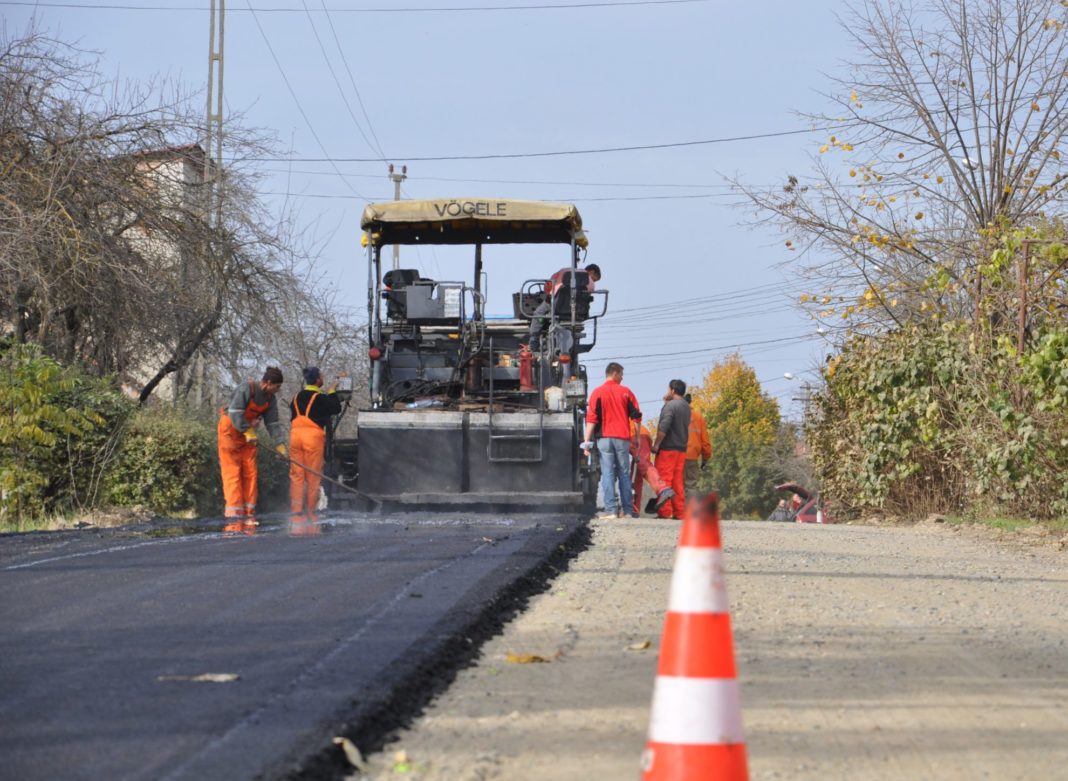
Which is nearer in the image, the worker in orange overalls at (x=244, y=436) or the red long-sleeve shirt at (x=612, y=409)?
the worker in orange overalls at (x=244, y=436)

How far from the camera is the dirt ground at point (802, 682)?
14.3 feet

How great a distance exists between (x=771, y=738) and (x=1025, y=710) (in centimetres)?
112

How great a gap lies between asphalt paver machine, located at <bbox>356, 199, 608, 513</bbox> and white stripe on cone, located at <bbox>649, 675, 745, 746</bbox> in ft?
39.0

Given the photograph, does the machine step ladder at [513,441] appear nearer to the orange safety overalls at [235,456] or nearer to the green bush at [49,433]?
the orange safety overalls at [235,456]

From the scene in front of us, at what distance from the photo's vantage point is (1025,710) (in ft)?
17.0

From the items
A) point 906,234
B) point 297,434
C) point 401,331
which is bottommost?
point 297,434

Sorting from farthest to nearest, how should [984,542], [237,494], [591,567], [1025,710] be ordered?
1. [237,494]
2. [984,542]
3. [591,567]
4. [1025,710]

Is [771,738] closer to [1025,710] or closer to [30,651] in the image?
[1025,710]

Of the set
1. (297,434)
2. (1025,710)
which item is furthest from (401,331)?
(1025,710)

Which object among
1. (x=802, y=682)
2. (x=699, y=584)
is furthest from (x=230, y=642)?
(x=699, y=584)

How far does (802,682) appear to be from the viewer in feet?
18.3

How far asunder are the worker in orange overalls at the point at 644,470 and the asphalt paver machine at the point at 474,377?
2.86 feet

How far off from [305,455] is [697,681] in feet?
40.9

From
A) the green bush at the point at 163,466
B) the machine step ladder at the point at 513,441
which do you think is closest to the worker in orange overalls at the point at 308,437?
the green bush at the point at 163,466
